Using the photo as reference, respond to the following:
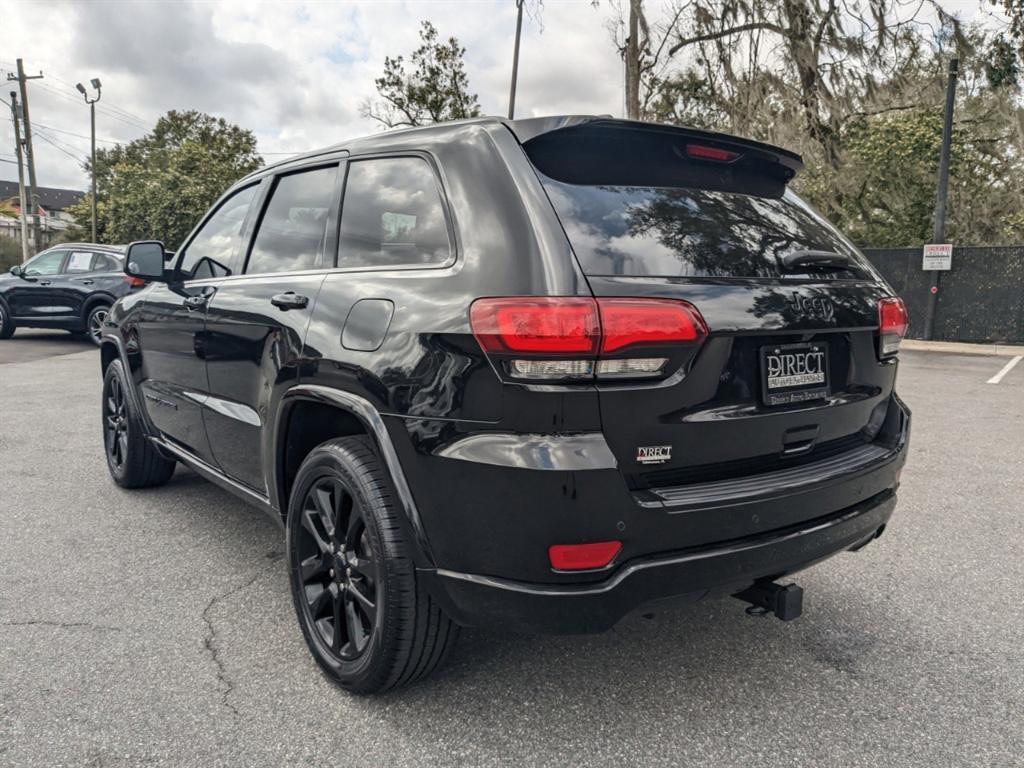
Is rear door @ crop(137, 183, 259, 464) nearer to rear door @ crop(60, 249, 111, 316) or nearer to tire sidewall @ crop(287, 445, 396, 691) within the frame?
tire sidewall @ crop(287, 445, 396, 691)

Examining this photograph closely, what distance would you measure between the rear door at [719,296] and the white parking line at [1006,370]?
9700mm

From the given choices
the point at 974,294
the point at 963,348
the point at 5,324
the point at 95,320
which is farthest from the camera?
the point at 974,294

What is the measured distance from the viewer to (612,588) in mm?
1978

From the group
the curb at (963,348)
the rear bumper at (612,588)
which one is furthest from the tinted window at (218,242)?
the curb at (963,348)

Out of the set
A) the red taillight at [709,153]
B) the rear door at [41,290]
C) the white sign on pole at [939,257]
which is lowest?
the rear door at [41,290]

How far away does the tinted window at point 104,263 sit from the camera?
13.0 metres

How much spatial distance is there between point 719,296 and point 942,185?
16.6 meters

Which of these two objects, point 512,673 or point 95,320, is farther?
point 95,320

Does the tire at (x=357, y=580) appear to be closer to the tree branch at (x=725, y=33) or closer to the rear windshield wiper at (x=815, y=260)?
the rear windshield wiper at (x=815, y=260)

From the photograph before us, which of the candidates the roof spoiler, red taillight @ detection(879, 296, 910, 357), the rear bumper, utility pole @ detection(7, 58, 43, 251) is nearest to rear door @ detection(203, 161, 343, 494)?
the roof spoiler

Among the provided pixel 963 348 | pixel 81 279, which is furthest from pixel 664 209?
pixel 963 348

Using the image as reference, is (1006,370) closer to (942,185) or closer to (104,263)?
(942,185)

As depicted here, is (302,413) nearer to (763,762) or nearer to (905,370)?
(763,762)

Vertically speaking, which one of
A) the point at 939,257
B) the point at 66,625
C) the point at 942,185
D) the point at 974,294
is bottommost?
the point at 66,625
